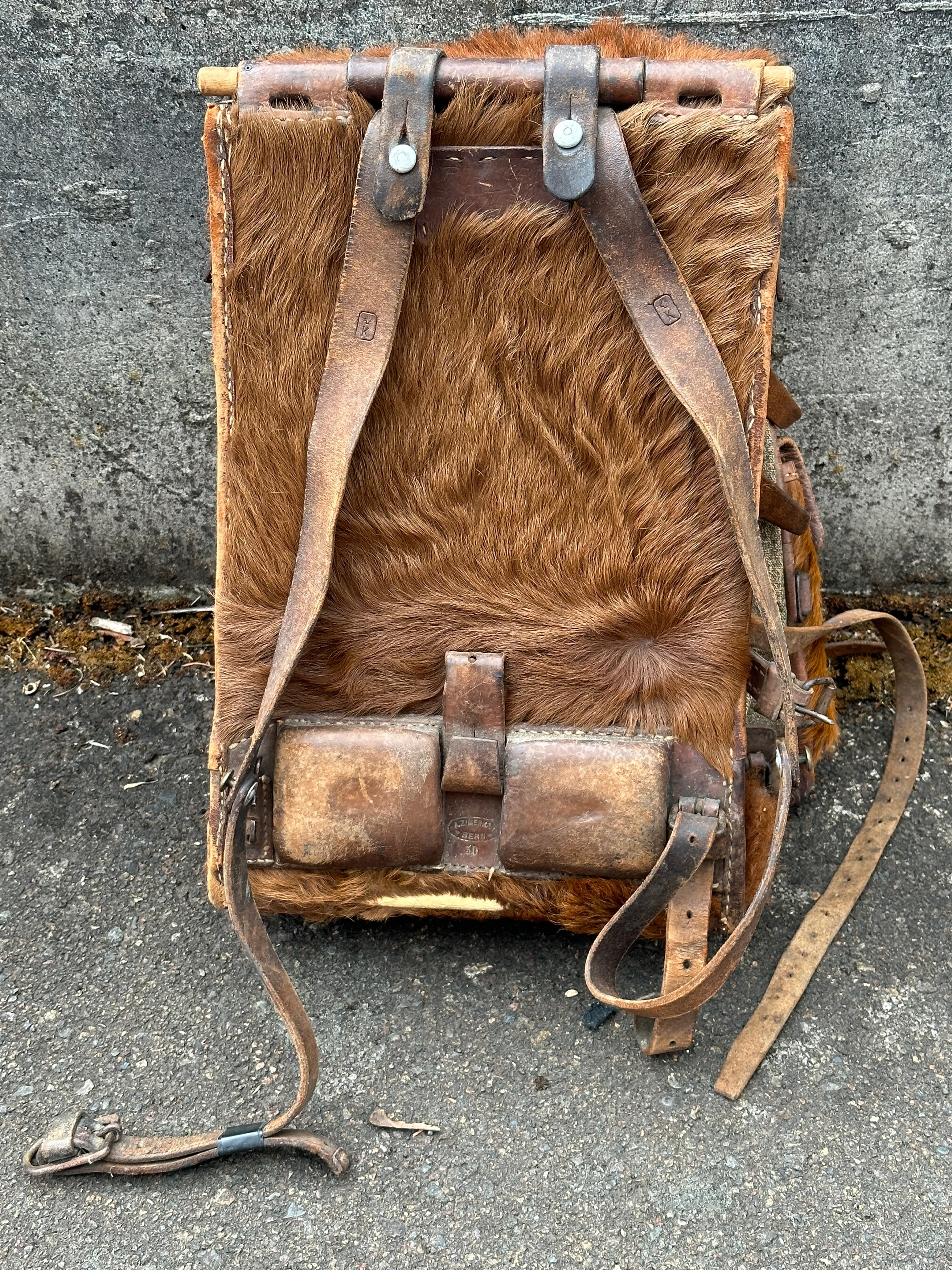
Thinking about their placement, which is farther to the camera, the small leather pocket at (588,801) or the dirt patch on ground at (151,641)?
the dirt patch on ground at (151,641)

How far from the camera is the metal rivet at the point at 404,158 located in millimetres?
1216

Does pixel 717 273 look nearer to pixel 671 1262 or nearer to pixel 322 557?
pixel 322 557

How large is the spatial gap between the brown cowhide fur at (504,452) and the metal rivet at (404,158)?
7cm

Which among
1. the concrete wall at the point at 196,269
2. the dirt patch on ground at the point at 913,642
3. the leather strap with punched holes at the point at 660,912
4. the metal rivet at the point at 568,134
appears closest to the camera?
the metal rivet at the point at 568,134

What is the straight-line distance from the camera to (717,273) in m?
1.29

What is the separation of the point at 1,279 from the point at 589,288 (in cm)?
123

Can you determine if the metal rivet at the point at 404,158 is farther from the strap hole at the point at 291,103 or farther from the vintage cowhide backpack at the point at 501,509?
the strap hole at the point at 291,103

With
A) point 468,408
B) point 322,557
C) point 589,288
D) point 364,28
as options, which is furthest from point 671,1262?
point 364,28

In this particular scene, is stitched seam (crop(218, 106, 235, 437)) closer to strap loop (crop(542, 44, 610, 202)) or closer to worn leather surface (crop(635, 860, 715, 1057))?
strap loop (crop(542, 44, 610, 202))

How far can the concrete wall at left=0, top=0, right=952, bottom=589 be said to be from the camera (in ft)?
5.55

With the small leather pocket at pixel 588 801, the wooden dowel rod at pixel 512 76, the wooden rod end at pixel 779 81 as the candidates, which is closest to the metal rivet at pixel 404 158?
the wooden dowel rod at pixel 512 76

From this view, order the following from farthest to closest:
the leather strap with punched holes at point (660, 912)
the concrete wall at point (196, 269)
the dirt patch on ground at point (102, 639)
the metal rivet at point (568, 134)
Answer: the dirt patch on ground at point (102, 639) → the concrete wall at point (196, 269) → the leather strap with punched holes at point (660, 912) → the metal rivet at point (568, 134)

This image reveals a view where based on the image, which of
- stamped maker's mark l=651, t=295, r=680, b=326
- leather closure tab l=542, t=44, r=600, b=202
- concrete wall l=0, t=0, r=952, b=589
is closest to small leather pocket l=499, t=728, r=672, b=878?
stamped maker's mark l=651, t=295, r=680, b=326

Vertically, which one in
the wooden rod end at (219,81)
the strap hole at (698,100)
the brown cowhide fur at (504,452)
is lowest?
the brown cowhide fur at (504,452)
